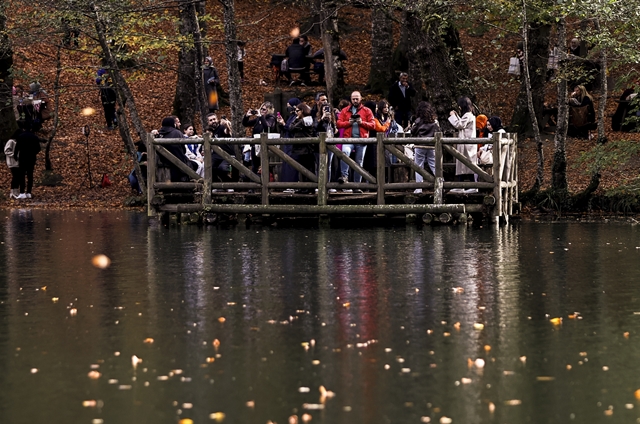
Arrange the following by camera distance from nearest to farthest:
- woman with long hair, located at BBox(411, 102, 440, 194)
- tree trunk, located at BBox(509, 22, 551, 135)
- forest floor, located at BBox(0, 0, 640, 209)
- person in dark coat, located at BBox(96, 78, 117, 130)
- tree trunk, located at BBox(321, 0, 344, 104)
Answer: woman with long hair, located at BBox(411, 102, 440, 194) < forest floor, located at BBox(0, 0, 640, 209) < tree trunk, located at BBox(509, 22, 551, 135) < tree trunk, located at BBox(321, 0, 344, 104) < person in dark coat, located at BBox(96, 78, 117, 130)

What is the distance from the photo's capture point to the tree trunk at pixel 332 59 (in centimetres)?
3181

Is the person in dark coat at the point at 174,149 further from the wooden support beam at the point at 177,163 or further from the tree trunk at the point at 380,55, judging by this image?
the tree trunk at the point at 380,55

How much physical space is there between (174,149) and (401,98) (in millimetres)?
7371

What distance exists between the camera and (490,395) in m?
7.48

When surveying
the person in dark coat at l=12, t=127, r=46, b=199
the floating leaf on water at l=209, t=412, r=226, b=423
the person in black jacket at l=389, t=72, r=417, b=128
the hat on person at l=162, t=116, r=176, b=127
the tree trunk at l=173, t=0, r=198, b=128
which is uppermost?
the tree trunk at l=173, t=0, r=198, b=128

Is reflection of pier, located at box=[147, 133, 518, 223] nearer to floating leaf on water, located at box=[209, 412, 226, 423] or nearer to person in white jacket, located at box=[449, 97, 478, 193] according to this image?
person in white jacket, located at box=[449, 97, 478, 193]

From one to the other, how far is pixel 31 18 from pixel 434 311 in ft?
62.8

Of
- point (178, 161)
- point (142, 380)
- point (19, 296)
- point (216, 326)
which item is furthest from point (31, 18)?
point (142, 380)

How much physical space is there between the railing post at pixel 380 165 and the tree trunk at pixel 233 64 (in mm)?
4906

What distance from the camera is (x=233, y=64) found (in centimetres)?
2480

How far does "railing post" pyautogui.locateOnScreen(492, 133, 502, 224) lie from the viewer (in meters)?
20.8

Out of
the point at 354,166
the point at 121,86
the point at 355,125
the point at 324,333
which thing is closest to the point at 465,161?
the point at 354,166

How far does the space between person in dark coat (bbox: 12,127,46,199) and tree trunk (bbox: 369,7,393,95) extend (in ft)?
35.5

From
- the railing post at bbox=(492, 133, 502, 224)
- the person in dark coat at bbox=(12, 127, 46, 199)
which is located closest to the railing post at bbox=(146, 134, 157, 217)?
the railing post at bbox=(492, 133, 502, 224)
